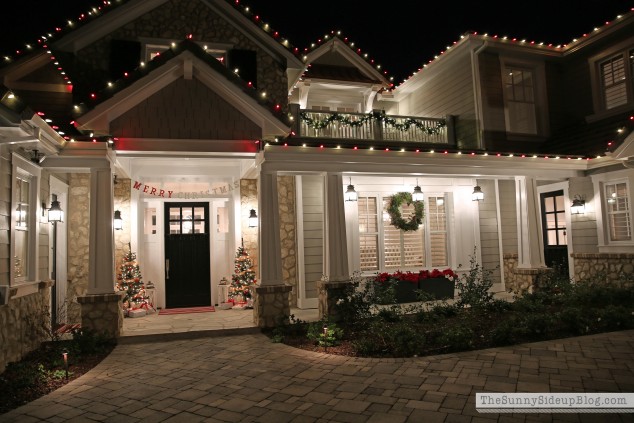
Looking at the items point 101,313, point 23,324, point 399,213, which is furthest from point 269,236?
point 399,213

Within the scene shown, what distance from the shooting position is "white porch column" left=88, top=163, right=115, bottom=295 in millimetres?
7945

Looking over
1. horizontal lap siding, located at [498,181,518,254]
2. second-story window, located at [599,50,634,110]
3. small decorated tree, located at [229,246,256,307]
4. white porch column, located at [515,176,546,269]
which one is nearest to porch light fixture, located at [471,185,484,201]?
white porch column, located at [515,176,546,269]

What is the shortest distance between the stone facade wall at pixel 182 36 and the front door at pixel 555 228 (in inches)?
322

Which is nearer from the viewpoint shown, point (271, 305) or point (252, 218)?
point (271, 305)

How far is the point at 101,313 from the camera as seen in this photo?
7828mm

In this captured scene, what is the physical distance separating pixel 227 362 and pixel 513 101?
431 inches

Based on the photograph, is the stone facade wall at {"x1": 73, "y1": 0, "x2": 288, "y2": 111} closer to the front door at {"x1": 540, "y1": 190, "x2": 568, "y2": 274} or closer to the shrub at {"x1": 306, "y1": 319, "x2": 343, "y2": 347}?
the shrub at {"x1": 306, "y1": 319, "x2": 343, "y2": 347}

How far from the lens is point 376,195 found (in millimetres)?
11953

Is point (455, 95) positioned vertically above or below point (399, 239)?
above

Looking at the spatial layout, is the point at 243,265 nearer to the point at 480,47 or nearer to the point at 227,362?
the point at 227,362

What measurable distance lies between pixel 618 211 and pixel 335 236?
7229 millimetres

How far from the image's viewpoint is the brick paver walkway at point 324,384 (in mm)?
4418

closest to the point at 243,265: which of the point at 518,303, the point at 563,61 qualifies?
the point at 518,303

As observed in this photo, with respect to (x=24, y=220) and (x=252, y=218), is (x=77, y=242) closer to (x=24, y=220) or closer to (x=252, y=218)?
(x=24, y=220)
